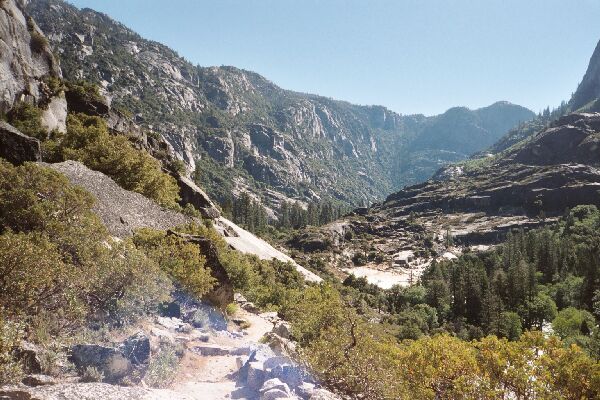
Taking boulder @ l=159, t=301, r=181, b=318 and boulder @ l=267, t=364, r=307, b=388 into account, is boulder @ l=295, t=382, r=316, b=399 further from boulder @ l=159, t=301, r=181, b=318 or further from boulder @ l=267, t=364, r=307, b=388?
boulder @ l=159, t=301, r=181, b=318

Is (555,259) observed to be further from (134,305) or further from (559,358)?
(134,305)

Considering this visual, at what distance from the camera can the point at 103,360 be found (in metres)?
14.7

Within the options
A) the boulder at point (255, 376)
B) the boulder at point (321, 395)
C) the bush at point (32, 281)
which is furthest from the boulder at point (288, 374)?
the bush at point (32, 281)

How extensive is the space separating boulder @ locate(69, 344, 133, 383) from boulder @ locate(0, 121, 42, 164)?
1127 inches

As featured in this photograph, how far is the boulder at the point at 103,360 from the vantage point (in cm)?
1449

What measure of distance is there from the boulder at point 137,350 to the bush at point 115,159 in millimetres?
39050

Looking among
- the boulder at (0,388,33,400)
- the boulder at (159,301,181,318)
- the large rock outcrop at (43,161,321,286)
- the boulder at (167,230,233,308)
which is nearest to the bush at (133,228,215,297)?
the boulder at (167,230,233,308)

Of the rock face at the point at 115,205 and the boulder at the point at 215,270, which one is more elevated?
the rock face at the point at 115,205

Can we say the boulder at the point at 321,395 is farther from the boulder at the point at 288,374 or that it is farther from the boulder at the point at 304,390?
the boulder at the point at 288,374

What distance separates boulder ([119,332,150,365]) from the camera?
50.9ft

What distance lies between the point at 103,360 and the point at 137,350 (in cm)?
149

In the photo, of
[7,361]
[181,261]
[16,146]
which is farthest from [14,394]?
[16,146]

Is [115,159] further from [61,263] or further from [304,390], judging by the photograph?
[304,390]

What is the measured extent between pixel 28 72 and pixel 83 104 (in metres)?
12.8
